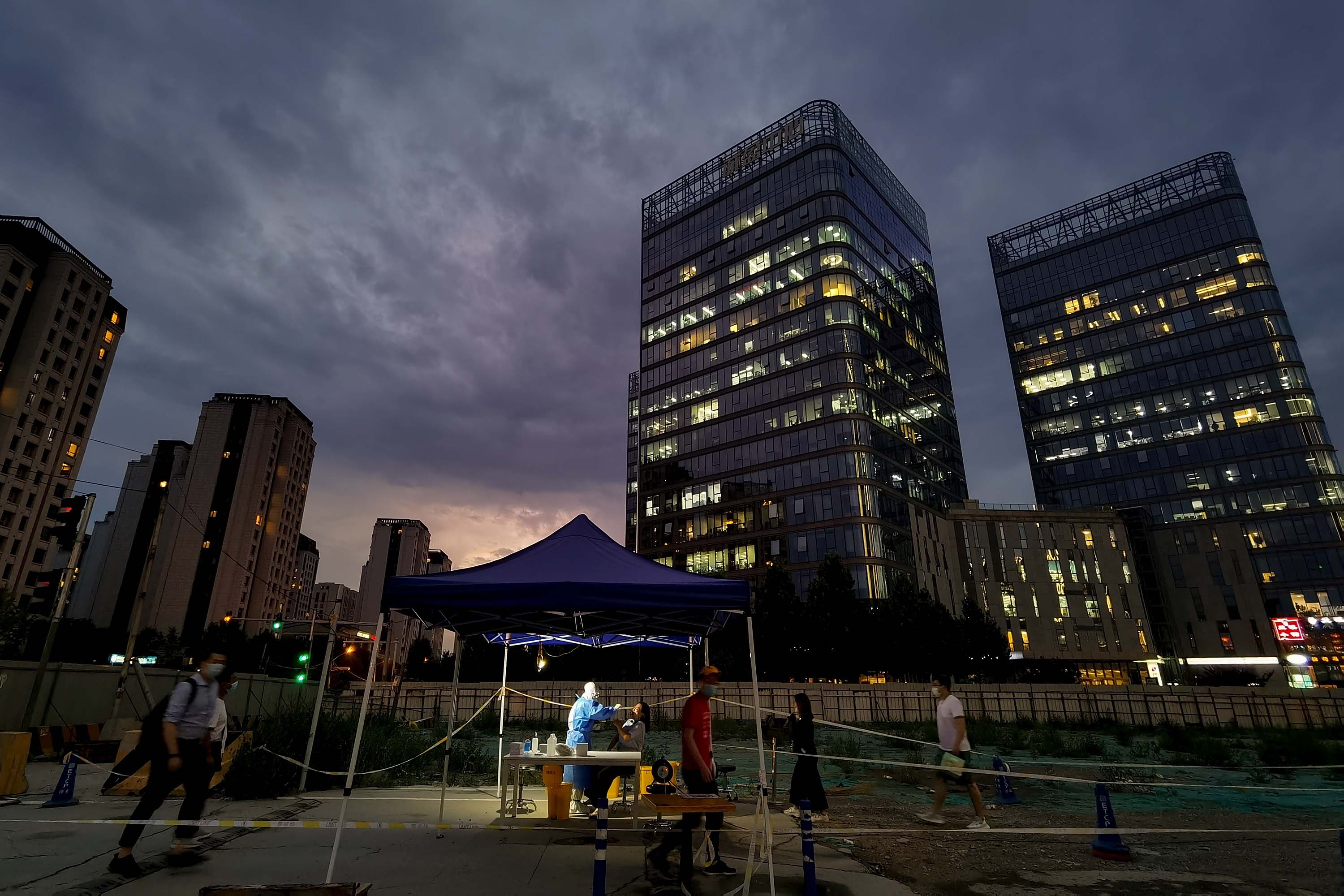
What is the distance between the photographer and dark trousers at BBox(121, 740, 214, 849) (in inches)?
240

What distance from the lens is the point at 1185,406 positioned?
9488 centimetres

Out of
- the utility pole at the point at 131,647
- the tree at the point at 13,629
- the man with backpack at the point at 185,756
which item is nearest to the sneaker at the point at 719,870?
the man with backpack at the point at 185,756

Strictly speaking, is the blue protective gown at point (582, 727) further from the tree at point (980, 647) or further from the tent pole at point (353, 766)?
the tree at point (980, 647)

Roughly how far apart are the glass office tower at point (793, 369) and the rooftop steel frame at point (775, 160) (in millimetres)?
372

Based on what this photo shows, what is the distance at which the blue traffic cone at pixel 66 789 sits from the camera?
9.05 meters

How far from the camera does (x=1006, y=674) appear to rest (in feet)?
204

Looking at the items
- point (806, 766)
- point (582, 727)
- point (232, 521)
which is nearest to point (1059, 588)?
point (806, 766)

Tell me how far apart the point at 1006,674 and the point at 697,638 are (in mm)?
62804

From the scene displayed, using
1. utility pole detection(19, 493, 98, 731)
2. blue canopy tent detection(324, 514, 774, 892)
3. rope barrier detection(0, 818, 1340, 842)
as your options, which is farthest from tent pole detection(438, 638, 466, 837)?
utility pole detection(19, 493, 98, 731)

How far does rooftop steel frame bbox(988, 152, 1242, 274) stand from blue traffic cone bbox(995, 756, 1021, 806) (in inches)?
4646

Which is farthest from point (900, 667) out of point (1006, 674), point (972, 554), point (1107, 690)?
point (972, 554)

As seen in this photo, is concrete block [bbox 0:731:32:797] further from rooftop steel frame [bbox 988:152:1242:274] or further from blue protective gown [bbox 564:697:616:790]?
rooftop steel frame [bbox 988:152:1242:274]

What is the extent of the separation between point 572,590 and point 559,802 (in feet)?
13.3

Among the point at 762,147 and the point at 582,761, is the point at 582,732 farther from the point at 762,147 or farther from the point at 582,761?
the point at 762,147
